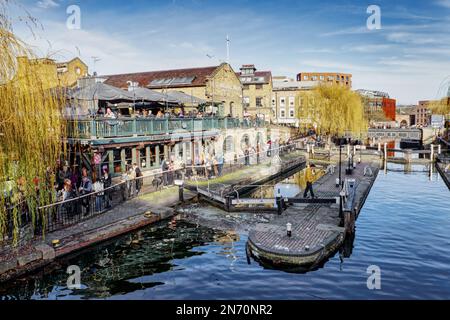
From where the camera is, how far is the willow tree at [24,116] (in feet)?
25.9

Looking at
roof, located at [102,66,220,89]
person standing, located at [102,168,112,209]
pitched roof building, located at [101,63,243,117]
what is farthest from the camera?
roof, located at [102,66,220,89]

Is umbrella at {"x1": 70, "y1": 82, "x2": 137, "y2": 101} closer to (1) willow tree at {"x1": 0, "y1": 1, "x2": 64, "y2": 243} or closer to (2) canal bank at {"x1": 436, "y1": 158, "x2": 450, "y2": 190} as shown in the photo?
(1) willow tree at {"x1": 0, "y1": 1, "x2": 64, "y2": 243}

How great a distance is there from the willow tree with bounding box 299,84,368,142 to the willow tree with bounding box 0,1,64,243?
141 feet

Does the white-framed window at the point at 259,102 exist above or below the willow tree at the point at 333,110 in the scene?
above

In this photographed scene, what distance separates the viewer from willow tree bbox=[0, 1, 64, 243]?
7.89 metres

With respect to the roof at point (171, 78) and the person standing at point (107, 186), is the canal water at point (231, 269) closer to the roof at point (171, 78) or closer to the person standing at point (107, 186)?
the person standing at point (107, 186)

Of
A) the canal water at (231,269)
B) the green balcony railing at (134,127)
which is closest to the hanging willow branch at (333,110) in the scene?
the green balcony railing at (134,127)

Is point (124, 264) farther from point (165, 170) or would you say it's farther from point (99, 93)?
point (165, 170)

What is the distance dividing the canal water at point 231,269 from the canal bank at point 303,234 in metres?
0.42

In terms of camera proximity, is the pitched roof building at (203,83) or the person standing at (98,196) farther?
the pitched roof building at (203,83)

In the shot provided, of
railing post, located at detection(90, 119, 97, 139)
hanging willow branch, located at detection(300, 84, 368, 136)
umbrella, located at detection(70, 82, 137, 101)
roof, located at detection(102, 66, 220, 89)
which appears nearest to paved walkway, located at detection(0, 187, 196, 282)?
railing post, located at detection(90, 119, 97, 139)

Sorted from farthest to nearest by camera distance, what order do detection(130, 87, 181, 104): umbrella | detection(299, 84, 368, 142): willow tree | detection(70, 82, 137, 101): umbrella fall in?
detection(299, 84, 368, 142): willow tree → detection(130, 87, 181, 104): umbrella → detection(70, 82, 137, 101): umbrella

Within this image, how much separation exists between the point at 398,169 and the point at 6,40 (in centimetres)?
3586

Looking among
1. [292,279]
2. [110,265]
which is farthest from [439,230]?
[110,265]
